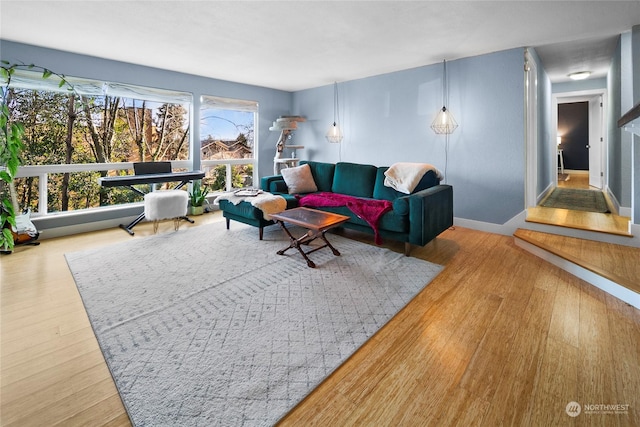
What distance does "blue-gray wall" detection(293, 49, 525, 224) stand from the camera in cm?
397

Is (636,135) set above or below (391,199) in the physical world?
above

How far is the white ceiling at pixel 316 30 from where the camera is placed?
278 centimetres

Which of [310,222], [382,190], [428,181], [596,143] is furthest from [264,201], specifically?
[596,143]

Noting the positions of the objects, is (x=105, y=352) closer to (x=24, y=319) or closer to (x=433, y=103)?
(x=24, y=319)

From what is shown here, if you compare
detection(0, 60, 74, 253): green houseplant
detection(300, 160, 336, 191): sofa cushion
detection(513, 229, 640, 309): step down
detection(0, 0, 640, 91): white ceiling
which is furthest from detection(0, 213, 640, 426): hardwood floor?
detection(300, 160, 336, 191): sofa cushion

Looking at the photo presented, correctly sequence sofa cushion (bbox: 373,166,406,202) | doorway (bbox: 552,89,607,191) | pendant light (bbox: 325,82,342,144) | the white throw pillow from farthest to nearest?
doorway (bbox: 552,89,607,191) < pendant light (bbox: 325,82,342,144) < the white throw pillow < sofa cushion (bbox: 373,166,406,202)

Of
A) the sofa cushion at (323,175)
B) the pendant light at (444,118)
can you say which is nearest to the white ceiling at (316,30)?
the pendant light at (444,118)

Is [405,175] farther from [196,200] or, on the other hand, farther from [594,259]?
[196,200]

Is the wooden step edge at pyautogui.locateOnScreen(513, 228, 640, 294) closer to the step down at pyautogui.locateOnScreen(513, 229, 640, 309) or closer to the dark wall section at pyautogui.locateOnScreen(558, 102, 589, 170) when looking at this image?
the step down at pyautogui.locateOnScreen(513, 229, 640, 309)

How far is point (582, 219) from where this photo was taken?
383 cm

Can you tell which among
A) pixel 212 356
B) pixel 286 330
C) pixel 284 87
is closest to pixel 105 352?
pixel 212 356

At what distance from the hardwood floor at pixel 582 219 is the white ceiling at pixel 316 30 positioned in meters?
2.11

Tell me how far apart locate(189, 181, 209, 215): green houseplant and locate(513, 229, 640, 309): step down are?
4896 mm

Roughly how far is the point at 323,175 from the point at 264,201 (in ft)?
4.39
